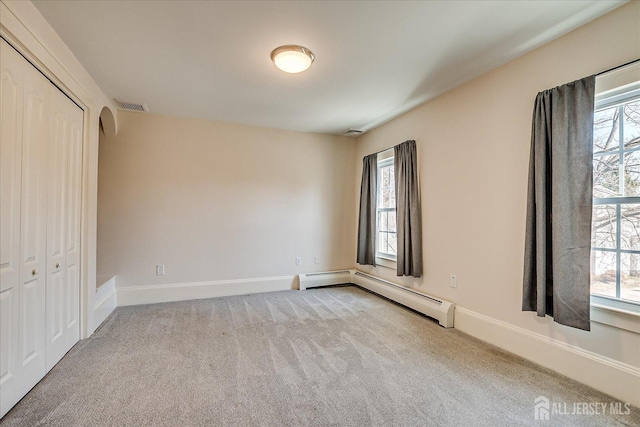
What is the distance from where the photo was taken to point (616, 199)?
6.30ft

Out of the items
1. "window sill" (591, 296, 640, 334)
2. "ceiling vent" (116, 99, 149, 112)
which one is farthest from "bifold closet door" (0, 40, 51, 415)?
"window sill" (591, 296, 640, 334)

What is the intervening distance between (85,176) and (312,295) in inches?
120

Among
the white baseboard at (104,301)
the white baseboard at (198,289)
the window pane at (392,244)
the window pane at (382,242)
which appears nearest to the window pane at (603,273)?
the window pane at (392,244)

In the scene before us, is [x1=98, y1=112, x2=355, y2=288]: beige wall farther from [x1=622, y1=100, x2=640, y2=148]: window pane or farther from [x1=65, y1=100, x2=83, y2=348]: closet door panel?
[x1=622, y1=100, x2=640, y2=148]: window pane

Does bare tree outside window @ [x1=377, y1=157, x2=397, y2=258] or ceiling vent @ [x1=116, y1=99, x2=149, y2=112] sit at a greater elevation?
ceiling vent @ [x1=116, y1=99, x2=149, y2=112]

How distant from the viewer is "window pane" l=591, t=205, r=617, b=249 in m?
1.95

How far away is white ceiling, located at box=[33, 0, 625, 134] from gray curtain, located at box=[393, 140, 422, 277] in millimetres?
700

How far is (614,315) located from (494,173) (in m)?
1.35

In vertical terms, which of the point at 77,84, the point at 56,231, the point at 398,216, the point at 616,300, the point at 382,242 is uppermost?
the point at 77,84

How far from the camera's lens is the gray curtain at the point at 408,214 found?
137 inches

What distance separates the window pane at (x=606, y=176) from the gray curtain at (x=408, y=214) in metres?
1.67

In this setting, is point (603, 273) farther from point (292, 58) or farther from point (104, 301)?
point (104, 301)

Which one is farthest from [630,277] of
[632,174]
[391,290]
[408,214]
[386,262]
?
[386,262]

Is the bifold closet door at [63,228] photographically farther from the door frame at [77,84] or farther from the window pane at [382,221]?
the window pane at [382,221]
